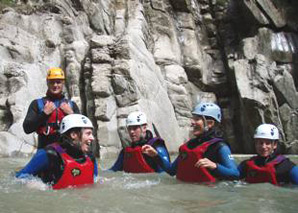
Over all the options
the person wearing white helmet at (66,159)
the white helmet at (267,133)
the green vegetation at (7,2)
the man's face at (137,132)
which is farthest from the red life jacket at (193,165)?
the green vegetation at (7,2)

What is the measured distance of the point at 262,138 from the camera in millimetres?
5641

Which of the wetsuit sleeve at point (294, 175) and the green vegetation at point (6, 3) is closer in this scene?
the wetsuit sleeve at point (294, 175)

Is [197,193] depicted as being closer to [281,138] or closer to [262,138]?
[262,138]

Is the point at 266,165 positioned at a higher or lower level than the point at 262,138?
lower

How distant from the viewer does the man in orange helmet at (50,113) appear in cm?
562

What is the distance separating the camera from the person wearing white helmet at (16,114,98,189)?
4.46 metres

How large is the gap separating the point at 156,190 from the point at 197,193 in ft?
1.67

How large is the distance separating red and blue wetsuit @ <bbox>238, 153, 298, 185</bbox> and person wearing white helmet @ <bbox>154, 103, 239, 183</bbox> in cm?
36

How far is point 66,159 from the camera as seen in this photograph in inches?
175

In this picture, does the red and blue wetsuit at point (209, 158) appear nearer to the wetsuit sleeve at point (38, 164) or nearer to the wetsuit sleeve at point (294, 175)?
the wetsuit sleeve at point (294, 175)

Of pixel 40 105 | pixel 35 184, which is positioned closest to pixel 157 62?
pixel 40 105

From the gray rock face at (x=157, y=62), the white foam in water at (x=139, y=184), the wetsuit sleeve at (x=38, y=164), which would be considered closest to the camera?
the wetsuit sleeve at (x=38, y=164)

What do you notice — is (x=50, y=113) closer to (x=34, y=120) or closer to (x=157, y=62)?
(x=34, y=120)

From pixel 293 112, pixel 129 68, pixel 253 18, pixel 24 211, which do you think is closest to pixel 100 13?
pixel 129 68
